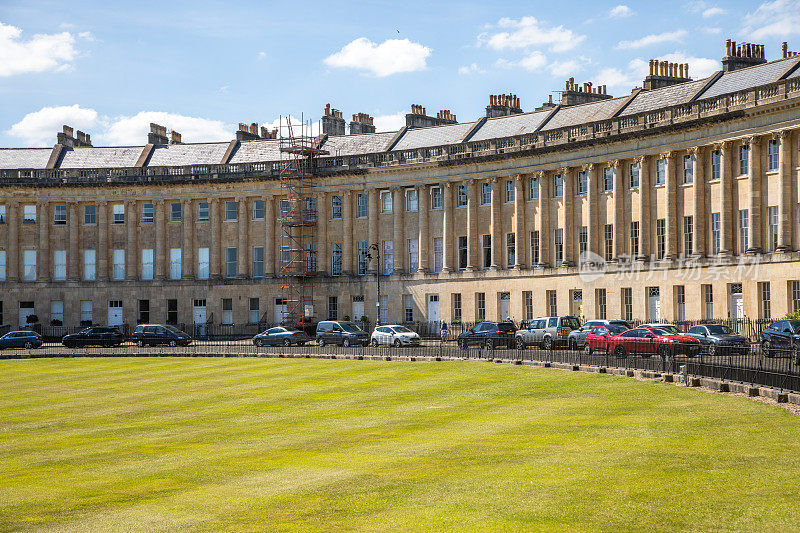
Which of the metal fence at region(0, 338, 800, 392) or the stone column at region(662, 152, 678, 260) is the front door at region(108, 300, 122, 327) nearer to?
the metal fence at region(0, 338, 800, 392)

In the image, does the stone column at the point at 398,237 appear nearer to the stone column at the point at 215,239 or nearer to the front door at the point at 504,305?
the front door at the point at 504,305

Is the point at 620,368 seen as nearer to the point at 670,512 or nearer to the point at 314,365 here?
the point at 314,365

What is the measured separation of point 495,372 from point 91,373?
65.6 feet

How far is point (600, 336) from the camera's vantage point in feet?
144

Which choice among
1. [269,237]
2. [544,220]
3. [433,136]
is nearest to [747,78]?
[544,220]

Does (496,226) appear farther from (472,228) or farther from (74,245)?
(74,245)

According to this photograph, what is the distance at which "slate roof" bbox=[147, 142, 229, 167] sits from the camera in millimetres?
83750

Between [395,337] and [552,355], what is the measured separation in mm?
16562

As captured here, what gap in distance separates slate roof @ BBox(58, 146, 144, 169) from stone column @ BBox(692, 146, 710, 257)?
168 ft

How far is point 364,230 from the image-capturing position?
246 feet

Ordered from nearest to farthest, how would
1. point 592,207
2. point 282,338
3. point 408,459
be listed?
point 408,459 → point 282,338 → point 592,207

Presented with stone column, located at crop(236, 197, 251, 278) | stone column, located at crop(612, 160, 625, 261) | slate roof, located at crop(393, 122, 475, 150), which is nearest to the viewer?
stone column, located at crop(612, 160, 625, 261)

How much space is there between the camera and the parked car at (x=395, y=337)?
180ft

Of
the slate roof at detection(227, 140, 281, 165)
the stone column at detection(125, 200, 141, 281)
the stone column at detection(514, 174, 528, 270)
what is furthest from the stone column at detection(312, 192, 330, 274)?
the stone column at detection(514, 174, 528, 270)
